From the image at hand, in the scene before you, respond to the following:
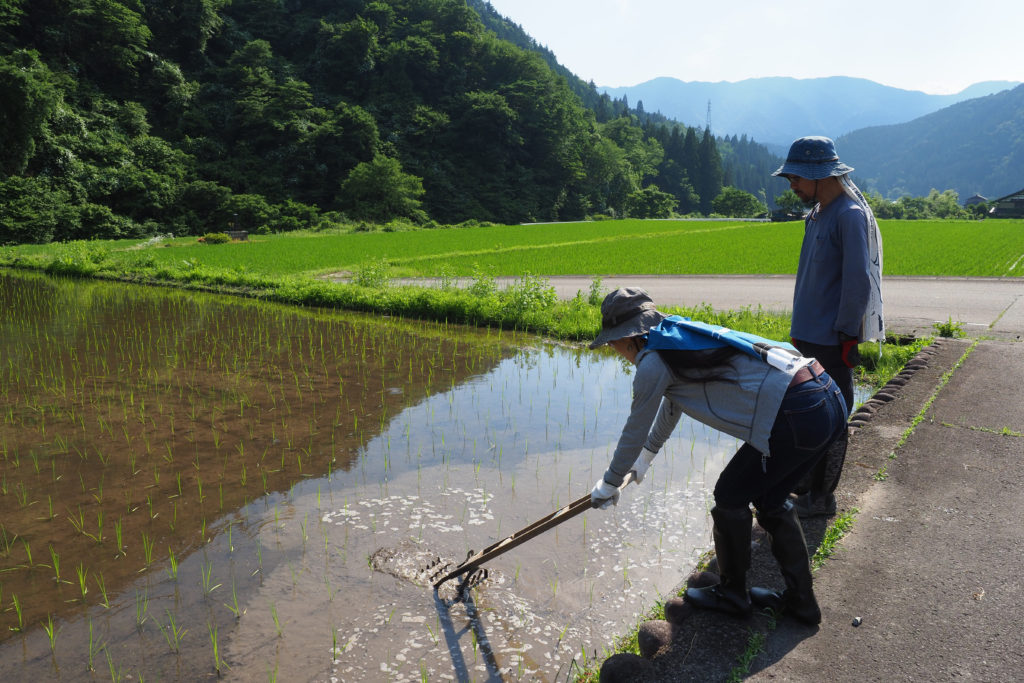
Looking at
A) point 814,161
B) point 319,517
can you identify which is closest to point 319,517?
point 319,517

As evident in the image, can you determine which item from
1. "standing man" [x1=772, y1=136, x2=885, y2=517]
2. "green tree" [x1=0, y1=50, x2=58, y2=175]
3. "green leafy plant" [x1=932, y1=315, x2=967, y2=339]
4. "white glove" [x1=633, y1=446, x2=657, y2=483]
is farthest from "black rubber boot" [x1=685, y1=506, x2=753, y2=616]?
"green tree" [x1=0, y1=50, x2=58, y2=175]

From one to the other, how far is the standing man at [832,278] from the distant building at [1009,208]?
56.2 m

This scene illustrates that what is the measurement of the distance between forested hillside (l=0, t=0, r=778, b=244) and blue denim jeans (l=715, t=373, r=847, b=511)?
31735 mm

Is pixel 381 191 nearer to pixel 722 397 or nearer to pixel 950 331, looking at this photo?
pixel 950 331

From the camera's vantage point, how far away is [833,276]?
3027 mm

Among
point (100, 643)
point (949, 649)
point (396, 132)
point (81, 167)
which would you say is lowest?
point (100, 643)

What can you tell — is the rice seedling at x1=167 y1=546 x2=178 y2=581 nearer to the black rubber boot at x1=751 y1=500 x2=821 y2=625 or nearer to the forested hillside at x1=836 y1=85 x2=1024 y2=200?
the black rubber boot at x1=751 y1=500 x2=821 y2=625

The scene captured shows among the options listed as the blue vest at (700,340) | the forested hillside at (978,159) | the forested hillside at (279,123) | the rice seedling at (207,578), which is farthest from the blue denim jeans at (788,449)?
the forested hillside at (978,159)

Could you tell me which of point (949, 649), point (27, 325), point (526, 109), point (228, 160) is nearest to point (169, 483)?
point (949, 649)

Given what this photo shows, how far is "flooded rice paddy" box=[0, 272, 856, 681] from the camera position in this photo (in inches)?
103

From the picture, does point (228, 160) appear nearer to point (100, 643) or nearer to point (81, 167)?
point (81, 167)

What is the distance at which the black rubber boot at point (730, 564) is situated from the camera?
2242 millimetres

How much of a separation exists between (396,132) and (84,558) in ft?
162

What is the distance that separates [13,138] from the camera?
2864cm
